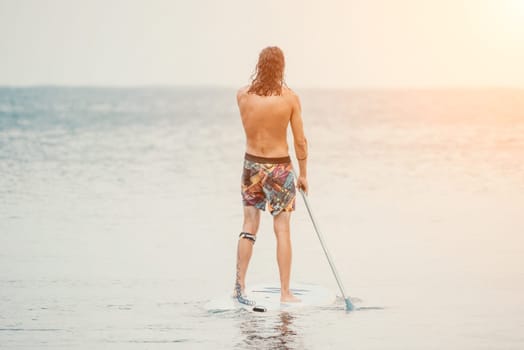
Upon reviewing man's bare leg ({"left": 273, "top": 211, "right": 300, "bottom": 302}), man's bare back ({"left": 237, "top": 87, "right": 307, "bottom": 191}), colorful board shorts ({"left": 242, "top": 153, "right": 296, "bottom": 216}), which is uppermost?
man's bare back ({"left": 237, "top": 87, "right": 307, "bottom": 191})

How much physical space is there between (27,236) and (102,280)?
1740 mm

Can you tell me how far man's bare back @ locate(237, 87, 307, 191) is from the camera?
19.2ft

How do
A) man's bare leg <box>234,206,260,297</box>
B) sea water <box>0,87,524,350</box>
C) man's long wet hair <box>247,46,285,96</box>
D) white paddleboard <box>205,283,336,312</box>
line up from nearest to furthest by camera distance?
sea water <box>0,87,524,350</box> → man's long wet hair <box>247,46,285,96</box> → white paddleboard <box>205,283,336,312</box> → man's bare leg <box>234,206,260,297</box>

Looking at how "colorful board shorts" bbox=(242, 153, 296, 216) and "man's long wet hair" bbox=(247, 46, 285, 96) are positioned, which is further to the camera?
"colorful board shorts" bbox=(242, 153, 296, 216)

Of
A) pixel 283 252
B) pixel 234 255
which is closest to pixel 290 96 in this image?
pixel 283 252

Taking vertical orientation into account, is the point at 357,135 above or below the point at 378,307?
above

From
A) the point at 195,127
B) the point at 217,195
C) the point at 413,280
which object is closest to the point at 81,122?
the point at 195,127

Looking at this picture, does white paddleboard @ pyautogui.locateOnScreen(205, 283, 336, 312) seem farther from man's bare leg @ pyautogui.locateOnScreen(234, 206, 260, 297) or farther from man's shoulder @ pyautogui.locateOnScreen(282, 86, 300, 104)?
→ man's shoulder @ pyautogui.locateOnScreen(282, 86, 300, 104)

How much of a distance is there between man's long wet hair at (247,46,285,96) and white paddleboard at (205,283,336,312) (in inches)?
43.7

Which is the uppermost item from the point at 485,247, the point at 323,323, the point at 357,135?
the point at 357,135

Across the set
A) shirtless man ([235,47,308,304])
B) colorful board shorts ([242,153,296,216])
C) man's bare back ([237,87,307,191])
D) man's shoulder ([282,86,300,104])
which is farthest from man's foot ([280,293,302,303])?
man's shoulder ([282,86,300,104])

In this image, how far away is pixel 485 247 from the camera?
25.3ft

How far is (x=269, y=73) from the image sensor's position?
5816 mm

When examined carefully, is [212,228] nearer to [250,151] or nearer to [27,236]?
[27,236]
